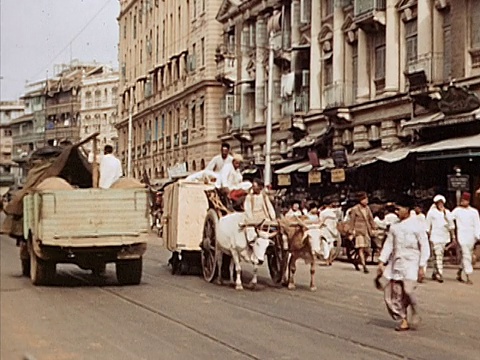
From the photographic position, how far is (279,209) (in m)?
21.6

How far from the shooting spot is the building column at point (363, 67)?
1447 inches

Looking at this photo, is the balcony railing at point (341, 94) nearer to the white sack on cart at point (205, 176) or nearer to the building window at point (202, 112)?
the building window at point (202, 112)

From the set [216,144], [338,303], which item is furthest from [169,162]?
[338,303]

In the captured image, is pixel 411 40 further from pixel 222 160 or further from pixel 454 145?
pixel 222 160

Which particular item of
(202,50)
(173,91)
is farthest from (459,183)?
(173,91)

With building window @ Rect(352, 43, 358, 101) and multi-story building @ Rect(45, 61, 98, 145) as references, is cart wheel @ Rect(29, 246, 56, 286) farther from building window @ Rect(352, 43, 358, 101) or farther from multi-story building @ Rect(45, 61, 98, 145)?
building window @ Rect(352, 43, 358, 101)

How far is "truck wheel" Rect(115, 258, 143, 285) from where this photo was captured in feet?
60.2

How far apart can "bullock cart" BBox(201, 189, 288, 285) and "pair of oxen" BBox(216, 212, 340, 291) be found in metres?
0.14

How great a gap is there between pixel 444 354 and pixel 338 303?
5601 millimetres

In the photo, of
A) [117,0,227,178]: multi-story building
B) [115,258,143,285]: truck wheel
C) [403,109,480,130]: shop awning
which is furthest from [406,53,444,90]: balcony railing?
[117,0,227,178]: multi-story building

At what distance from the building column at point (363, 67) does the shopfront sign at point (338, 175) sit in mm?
3871

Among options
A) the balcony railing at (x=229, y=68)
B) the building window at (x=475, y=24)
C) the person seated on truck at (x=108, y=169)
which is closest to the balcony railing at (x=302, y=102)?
the balcony railing at (x=229, y=68)

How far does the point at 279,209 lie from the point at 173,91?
39.9 m

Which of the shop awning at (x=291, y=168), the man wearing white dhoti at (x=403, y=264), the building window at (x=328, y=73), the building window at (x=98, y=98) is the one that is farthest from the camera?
the building window at (x=98, y=98)
